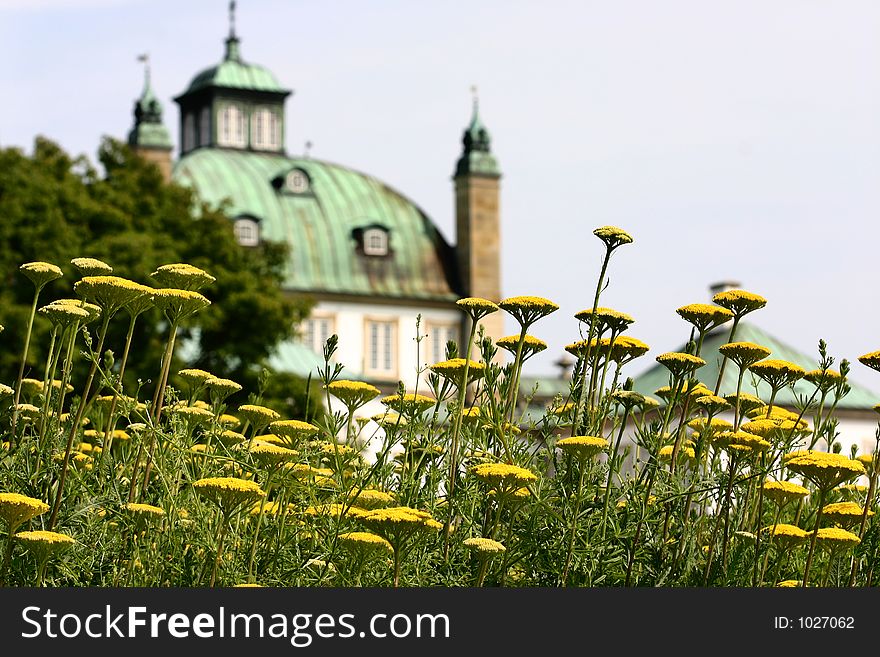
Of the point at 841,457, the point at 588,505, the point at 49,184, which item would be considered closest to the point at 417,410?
the point at 588,505

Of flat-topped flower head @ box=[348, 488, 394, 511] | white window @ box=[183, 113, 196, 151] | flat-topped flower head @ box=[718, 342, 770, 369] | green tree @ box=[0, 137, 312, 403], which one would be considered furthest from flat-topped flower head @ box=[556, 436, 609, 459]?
white window @ box=[183, 113, 196, 151]

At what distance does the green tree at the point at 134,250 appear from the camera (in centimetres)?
3828

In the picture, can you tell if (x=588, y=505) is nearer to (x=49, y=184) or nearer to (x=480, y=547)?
(x=480, y=547)

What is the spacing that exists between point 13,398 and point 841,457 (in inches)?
131

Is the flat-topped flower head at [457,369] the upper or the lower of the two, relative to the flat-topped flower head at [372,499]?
upper

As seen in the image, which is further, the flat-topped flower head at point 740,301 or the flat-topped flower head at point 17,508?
the flat-topped flower head at point 740,301

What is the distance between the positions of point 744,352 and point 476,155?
78739 mm

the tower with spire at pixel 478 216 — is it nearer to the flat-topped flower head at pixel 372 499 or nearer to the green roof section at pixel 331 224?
the green roof section at pixel 331 224

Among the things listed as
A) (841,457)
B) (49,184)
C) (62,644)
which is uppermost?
(49,184)

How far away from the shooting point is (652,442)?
654 cm

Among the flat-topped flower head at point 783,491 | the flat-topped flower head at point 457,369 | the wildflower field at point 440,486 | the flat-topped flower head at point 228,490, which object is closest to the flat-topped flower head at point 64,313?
the wildflower field at point 440,486

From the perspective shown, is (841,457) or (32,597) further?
(841,457)

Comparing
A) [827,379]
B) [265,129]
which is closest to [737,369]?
[265,129]

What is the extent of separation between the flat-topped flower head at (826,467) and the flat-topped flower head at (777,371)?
2.21ft
